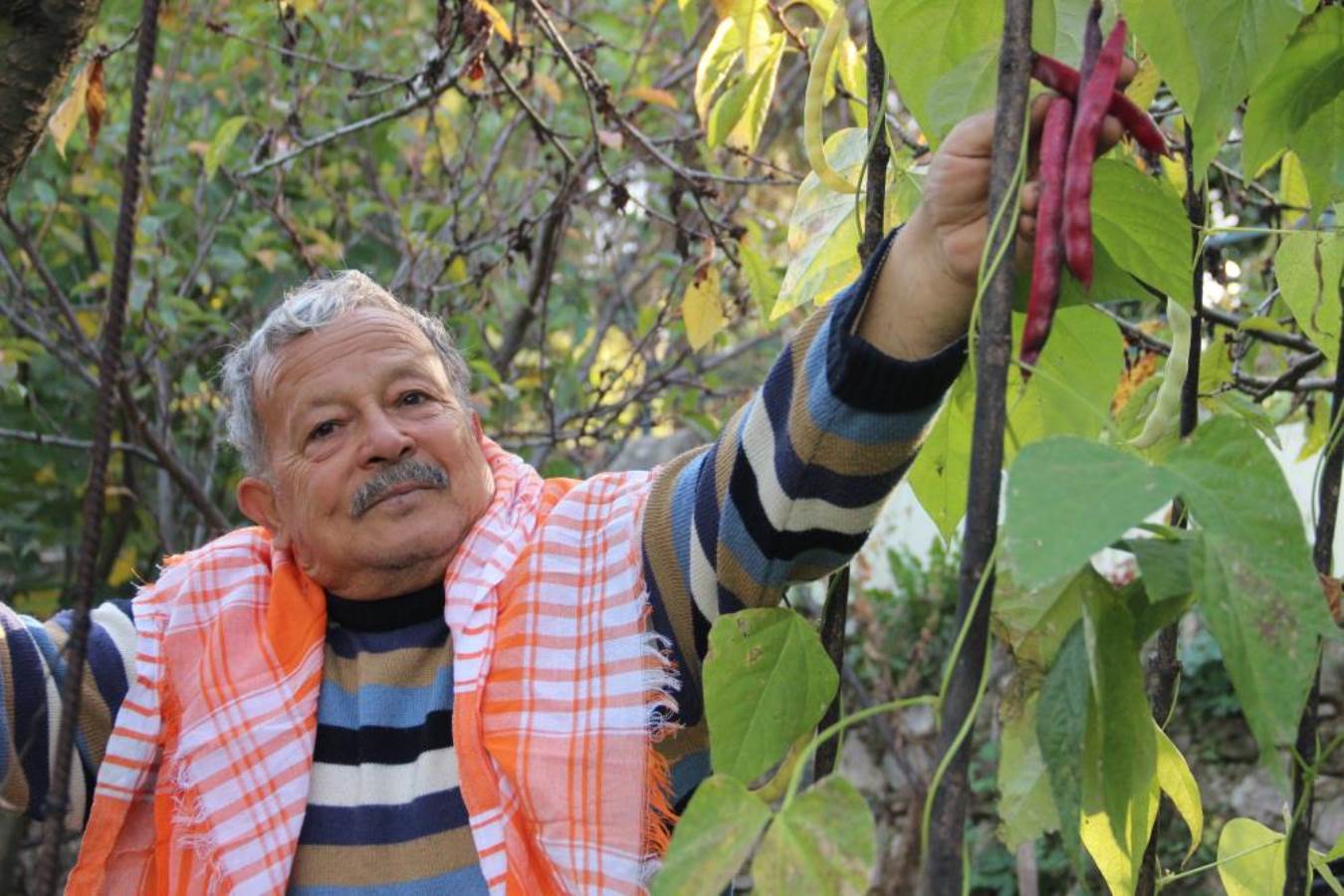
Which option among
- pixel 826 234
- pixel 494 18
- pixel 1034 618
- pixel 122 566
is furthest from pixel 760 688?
pixel 122 566

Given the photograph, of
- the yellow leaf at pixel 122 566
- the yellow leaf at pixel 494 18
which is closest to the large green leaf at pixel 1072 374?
the yellow leaf at pixel 494 18

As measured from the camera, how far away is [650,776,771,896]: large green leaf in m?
0.76

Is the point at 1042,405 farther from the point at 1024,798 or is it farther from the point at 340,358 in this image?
the point at 340,358

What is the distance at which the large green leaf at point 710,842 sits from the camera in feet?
2.50

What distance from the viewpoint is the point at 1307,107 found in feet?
3.66

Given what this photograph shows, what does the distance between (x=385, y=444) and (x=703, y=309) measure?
66cm

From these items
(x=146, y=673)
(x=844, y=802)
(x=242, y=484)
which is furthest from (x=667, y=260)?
(x=844, y=802)

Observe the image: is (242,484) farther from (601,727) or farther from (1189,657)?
(1189,657)

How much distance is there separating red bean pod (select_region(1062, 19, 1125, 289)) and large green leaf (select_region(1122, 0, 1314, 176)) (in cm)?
18

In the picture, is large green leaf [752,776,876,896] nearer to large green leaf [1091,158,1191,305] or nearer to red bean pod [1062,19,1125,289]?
red bean pod [1062,19,1125,289]

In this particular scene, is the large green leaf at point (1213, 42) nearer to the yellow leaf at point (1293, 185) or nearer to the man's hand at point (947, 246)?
the man's hand at point (947, 246)

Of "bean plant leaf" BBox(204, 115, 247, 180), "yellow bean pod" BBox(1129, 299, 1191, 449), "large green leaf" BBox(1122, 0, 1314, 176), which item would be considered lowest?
"yellow bean pod" BBox(1129, 299, 1191, 449)

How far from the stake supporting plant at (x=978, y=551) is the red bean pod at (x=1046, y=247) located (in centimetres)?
6

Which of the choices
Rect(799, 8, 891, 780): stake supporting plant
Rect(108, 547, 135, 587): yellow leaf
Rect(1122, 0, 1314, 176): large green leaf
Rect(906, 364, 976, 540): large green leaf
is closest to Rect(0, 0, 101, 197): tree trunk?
Rect(799, 8, 891, 780): stake supporting plant
